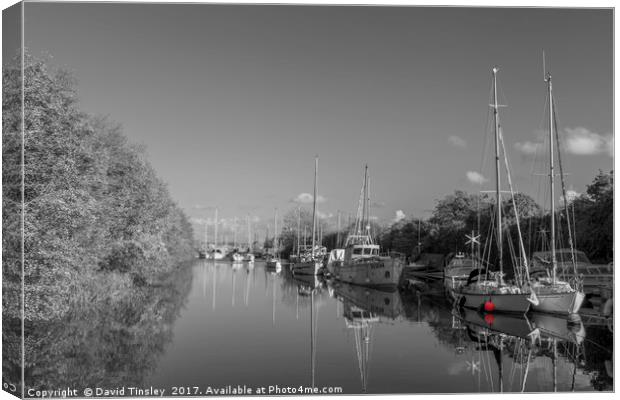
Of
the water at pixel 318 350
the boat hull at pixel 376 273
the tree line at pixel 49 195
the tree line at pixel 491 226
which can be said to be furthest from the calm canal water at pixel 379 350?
the boat hull at pixel 376 273

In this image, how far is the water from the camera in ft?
45.5

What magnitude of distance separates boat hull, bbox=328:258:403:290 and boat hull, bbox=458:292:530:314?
12011 millimetres

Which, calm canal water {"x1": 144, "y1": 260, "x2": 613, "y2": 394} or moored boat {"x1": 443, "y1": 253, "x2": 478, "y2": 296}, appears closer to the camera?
calm canal water {"x1": 144, "y1": 260, "x2": 613, "y2": 394}

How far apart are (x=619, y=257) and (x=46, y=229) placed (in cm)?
1523

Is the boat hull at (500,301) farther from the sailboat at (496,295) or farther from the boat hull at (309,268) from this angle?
the boat hull at (309,268)

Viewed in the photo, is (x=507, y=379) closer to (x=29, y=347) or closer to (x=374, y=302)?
(x=29, y=347)

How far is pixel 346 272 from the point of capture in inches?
1930

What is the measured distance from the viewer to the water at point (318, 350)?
1386cm

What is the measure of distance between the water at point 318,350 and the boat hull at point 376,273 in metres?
11.6

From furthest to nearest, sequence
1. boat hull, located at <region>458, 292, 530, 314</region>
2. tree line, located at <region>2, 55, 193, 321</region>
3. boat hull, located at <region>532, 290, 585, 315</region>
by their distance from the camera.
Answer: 1. boat hull, located at <region>458, 292, 530, 314</region>
2. boat hull, located at <region>532, 290, 585, 315</region>
3. tree line, located at <region>2, 55, 193, 321</region>

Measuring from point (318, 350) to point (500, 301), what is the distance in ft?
41.4

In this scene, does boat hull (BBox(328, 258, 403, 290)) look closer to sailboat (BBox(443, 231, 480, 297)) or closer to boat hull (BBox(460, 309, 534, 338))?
sailboat (BBox(443, 231, 480, 297))

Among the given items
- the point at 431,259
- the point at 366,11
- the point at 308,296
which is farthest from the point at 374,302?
the point at 431,259

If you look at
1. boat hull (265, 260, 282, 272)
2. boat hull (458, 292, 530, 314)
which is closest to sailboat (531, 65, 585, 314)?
boat hull (458, 292, 530, 314)
